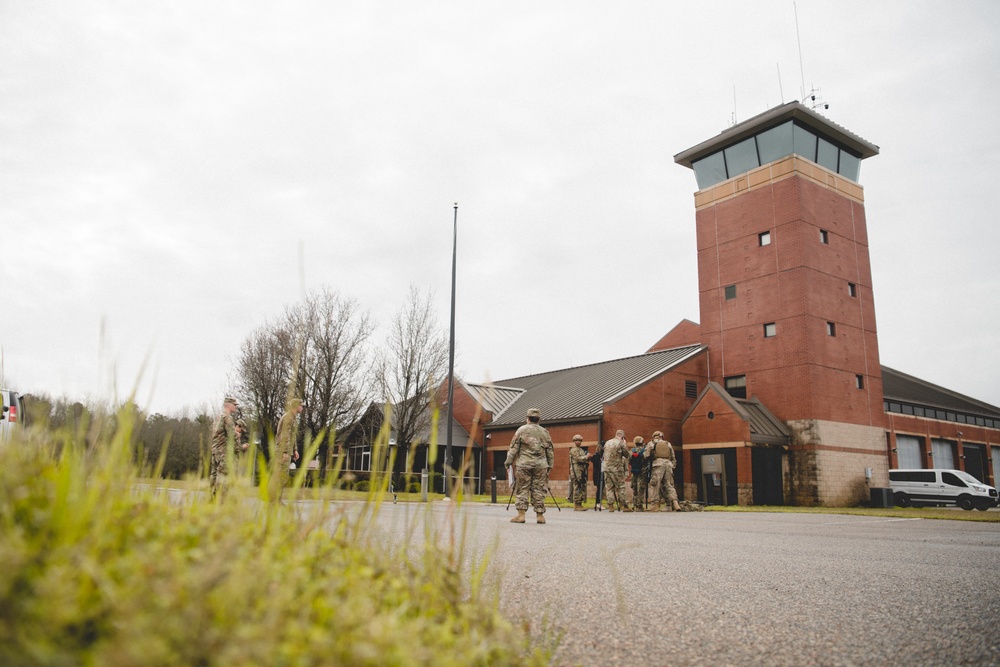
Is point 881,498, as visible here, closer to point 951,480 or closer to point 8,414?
point 951,480

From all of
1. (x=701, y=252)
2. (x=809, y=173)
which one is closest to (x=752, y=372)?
(x=701, y=252)

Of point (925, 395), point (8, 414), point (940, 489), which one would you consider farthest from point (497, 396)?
point (8, 414)

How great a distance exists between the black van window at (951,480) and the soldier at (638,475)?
56.3 feet

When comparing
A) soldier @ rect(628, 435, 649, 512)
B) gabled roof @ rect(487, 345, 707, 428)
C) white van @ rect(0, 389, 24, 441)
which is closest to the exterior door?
gabled roof @ rect(487, 345, 707, 428)

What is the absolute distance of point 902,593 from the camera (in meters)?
5.10

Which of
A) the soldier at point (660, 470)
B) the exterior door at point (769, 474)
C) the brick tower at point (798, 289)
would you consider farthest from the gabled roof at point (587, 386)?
the soldier at point (660, 470)

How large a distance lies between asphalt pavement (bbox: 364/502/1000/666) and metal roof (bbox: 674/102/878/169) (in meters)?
27.6

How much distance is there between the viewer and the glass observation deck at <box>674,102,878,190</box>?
1265 inches

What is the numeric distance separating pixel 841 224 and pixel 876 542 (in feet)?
91.6

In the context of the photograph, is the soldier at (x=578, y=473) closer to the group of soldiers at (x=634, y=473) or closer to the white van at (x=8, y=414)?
the group of soldiers at (x=634, y=473)

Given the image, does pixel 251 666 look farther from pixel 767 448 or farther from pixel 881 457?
pixel 881 457

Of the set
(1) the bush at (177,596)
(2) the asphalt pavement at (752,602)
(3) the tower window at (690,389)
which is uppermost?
(3) the tower window at (690,389)

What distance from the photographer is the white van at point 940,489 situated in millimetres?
28469

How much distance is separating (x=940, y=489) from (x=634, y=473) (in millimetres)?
17666
